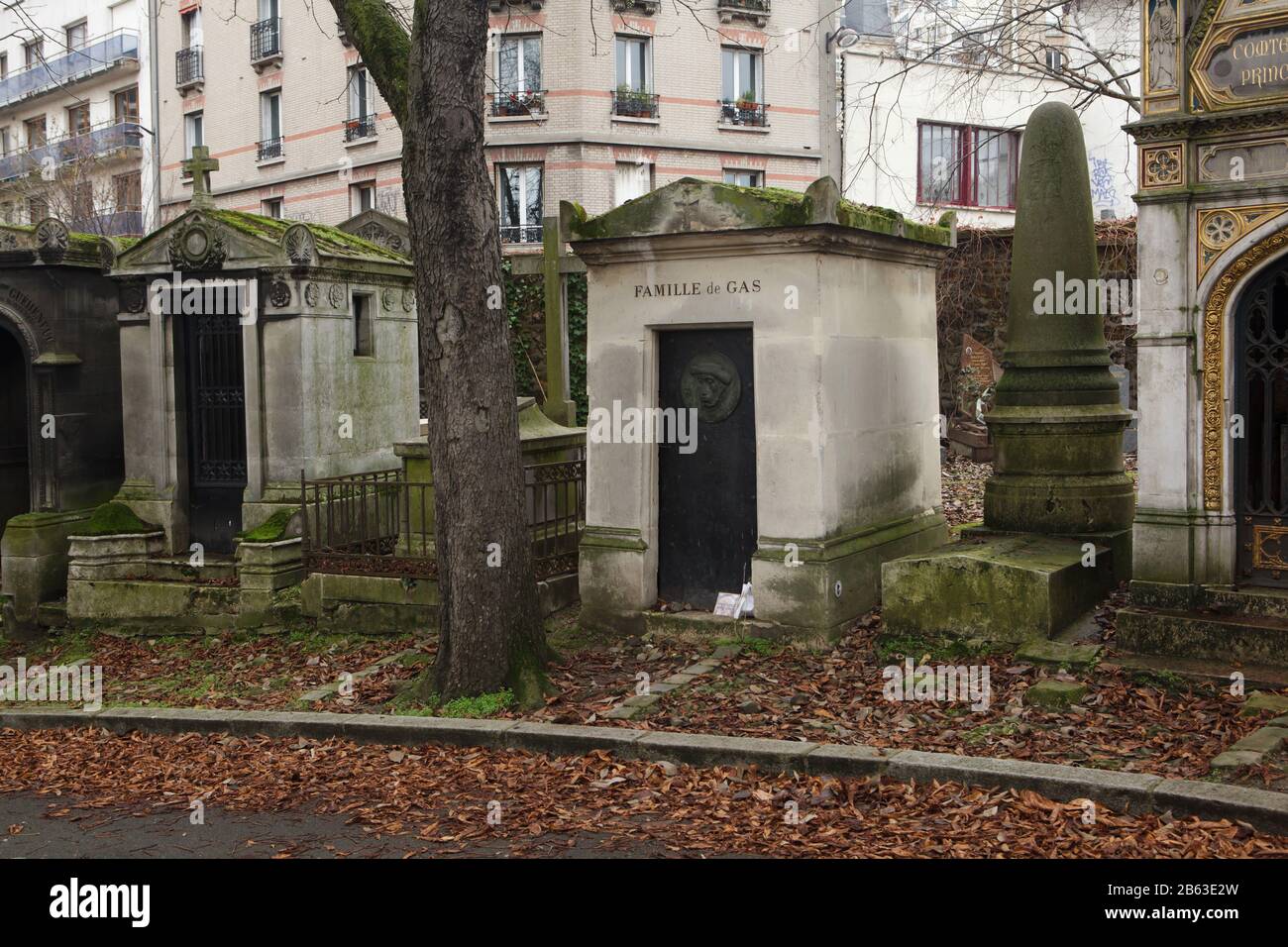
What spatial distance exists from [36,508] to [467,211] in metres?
7.11

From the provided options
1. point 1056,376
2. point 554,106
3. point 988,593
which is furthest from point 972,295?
point 988,593

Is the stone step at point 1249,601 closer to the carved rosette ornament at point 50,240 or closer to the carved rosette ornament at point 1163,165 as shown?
the carved rosette ornament at point 1163,165

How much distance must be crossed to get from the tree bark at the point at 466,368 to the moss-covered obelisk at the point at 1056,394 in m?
3.31

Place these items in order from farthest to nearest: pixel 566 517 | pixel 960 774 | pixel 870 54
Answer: pixel 870 54, pixel 566 517, pixel 960 774

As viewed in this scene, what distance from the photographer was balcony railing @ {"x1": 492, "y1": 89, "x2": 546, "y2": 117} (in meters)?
28.8

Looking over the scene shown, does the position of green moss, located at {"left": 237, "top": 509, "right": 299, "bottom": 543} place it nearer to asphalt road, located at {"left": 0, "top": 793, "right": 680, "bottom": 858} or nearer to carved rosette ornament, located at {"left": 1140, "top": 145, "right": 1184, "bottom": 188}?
asphalt road, located at {"left": 0, "top": 793, "right": 680, "bottom": 858}

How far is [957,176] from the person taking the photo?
30844 millimetres

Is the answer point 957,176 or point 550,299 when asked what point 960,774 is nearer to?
point 550,299

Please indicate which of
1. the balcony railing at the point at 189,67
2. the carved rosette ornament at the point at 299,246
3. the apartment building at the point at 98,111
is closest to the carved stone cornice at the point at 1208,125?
the carved rosette ornament at the point at 299,246

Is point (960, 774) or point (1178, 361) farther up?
point (1178, 361)

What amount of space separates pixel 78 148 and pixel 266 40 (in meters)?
5.66

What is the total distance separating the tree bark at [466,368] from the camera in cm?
765

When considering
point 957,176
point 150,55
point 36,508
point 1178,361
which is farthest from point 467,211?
point 150,55

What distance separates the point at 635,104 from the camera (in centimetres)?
2942
